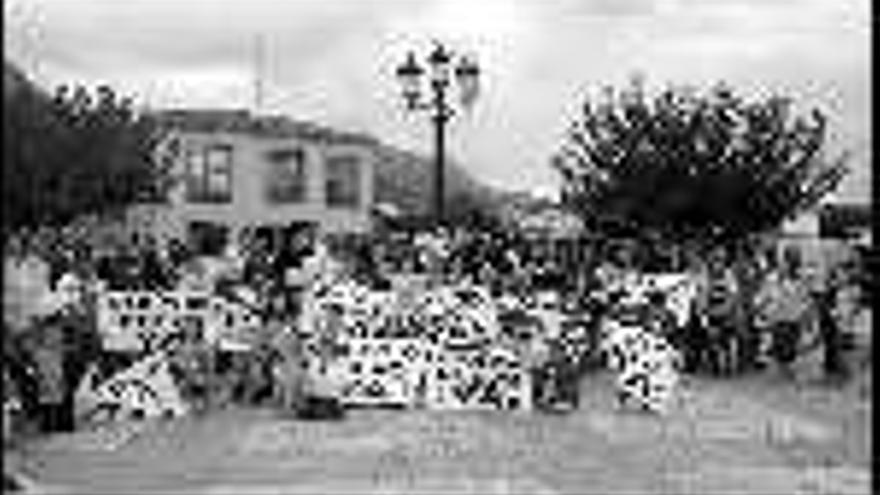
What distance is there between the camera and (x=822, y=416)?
61.7 ft

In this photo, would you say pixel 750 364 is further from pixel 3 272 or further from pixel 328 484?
pixel 3 272

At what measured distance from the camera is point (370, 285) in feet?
78.1

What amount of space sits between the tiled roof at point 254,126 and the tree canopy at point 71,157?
21.8 metres

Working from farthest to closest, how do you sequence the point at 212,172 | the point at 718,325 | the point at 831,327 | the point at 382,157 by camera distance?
the point at 382,157
the point at 212,172
the point at 718,325
the point at 831,327

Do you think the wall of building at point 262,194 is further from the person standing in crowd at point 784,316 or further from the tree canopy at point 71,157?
the person standing in crowd at point 784,316

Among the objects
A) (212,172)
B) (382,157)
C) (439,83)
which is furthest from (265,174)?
(439,83)

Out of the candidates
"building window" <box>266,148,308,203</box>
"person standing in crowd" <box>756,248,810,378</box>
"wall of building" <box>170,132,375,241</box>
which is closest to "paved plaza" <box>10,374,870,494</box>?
"person standing in crowd" <box>756,248,810,378</box>

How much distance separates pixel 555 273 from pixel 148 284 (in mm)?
5380

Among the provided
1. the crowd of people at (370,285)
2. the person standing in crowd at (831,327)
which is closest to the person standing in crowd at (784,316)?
the crowd of people at (370,285)

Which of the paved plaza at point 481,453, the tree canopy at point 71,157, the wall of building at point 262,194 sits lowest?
the paved plaza at point 481,453

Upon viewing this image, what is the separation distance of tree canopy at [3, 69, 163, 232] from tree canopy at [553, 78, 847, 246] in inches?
275

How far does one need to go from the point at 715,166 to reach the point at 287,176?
140 ft

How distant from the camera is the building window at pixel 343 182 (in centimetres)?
7006

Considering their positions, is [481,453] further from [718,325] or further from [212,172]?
[212,172]
